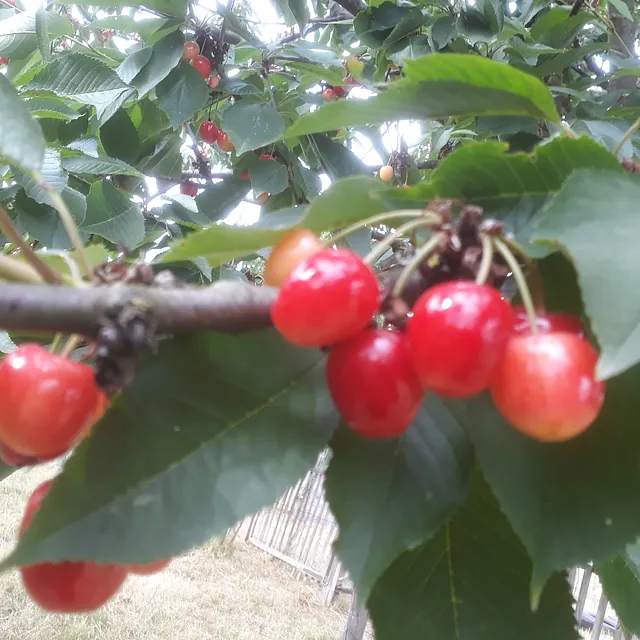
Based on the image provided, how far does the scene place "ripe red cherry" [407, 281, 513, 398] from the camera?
279 mm

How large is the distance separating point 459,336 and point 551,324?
67mm

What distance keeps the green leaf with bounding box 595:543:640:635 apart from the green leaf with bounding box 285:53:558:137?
43cm

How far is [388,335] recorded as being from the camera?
0.32 meters

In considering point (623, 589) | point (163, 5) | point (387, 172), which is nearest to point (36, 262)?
point (623, 589)

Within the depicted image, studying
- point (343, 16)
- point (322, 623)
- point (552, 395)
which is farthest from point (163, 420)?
point (322, 623)

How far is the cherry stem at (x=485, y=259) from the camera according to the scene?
305mm

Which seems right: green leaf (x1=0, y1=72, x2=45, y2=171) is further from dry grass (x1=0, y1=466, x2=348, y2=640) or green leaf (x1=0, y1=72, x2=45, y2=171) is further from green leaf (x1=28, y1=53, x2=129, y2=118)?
dry grass (x1=0, y1=466, x2=348, y2=640)

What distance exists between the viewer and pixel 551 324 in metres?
0.31

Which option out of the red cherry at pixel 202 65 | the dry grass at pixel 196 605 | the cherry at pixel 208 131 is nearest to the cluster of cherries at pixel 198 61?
the red cherry at pixel 202 65

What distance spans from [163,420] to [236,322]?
65 millimetres

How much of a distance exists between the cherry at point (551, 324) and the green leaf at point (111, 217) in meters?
1.02

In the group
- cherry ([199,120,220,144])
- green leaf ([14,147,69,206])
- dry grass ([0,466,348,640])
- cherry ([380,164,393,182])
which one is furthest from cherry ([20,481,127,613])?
dry grass ([0,466,348,640])

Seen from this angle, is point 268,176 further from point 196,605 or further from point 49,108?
point 196,605

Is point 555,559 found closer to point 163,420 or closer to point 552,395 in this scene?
point 552,395
